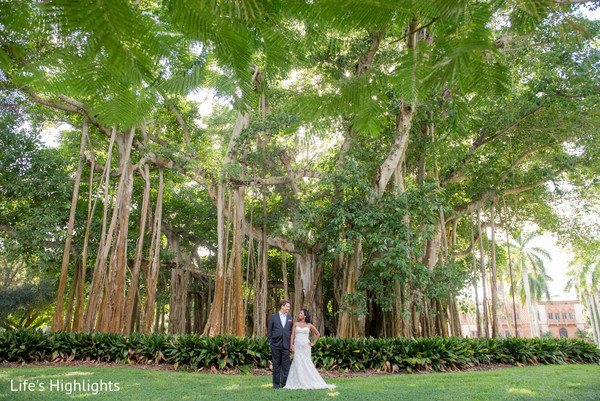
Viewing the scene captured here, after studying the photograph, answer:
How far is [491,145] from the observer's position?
11125mm

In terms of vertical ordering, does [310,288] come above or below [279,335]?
above

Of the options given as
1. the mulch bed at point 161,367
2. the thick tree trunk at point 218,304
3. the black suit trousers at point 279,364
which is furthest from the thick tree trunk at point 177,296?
the black suit trousers at point 279,364

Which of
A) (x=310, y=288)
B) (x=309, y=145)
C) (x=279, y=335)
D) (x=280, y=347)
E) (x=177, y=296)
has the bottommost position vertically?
(x=280, y=347)

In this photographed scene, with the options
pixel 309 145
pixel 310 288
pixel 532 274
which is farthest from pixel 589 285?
pixel 309 145

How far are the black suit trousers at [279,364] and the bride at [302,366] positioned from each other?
0.07m

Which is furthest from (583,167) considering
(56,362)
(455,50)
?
(56,362)

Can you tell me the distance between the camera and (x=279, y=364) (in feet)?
16.9

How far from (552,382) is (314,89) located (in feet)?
20.3

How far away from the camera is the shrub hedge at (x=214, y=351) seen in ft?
23.2

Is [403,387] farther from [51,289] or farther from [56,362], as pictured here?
[51,289]

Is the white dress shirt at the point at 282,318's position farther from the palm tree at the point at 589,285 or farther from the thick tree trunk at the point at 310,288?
the palm tree at the point at 589,285

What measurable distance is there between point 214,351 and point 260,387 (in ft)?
7.10

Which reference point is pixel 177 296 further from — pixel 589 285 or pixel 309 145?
pixel 589 285

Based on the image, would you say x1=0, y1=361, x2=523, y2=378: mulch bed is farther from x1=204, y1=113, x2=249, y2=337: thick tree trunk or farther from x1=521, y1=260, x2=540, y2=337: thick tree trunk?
x1=521, y1=260, x2=540, y2=337: thick tree trunk
